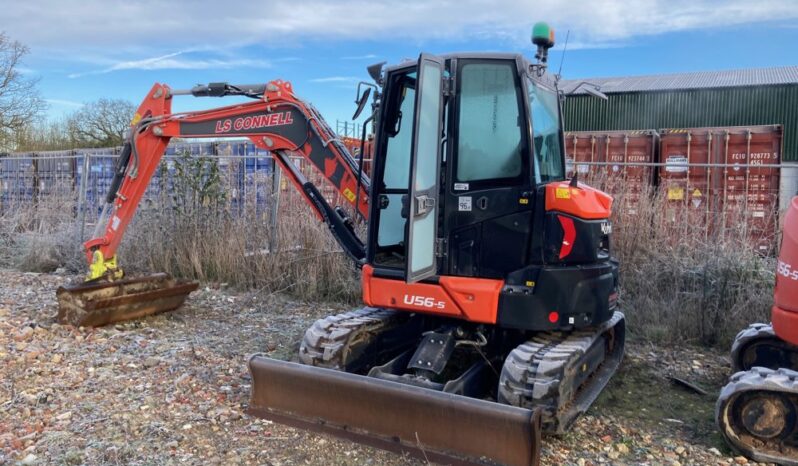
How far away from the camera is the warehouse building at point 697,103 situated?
85.2 feet

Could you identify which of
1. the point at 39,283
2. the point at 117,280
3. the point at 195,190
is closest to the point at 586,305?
the point at 117,280

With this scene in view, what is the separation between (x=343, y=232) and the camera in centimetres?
580

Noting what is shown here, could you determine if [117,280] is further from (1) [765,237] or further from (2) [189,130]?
(1) [765,237]

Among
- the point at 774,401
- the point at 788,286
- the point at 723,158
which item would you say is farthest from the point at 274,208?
the point at 723,158

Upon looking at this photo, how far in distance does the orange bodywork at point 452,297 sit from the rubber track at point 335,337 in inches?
13.9

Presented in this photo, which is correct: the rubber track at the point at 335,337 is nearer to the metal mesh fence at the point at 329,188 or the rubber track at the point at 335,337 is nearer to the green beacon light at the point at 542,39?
the green beacon light at the point at 542,39

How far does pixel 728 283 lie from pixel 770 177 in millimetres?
6283

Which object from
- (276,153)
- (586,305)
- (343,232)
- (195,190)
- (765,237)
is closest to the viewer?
(586,305)

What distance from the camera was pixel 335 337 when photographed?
4.68 metres

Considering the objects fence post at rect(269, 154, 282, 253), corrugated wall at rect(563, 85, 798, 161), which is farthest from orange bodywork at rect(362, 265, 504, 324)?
corrugated wall at rect(563, 85, 798, 161)

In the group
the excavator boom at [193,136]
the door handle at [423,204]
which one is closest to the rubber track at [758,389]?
the door handle at [423,204]

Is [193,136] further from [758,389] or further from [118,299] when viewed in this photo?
[758,389]

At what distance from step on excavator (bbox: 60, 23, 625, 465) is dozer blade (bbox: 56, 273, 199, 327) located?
3.10 m

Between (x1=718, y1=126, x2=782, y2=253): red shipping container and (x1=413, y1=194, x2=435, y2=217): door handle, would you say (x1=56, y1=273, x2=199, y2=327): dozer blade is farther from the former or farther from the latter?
(x1=718, y1=126, x2=782, y2=253): red shipping container
